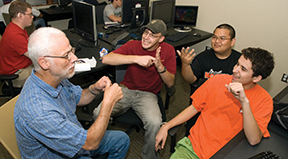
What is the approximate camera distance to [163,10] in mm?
3184

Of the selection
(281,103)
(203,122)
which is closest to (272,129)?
(281,103)

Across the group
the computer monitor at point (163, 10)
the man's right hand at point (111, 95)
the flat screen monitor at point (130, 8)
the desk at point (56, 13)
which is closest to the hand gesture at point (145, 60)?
the man's right hand at point (111, 95)

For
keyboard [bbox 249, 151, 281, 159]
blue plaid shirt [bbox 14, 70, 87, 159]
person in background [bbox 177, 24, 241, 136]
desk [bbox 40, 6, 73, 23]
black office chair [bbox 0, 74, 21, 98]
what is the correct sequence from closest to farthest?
blue plaid shirt [bbox 14, 70, 87, 159], keyboard [bbox 249, 151, 281, 159], black office chair [bbox 0, 74, 21, 98], person in background [bbox 177, 24, 241, 136], desk [bbox 40, 6, 73, 23]

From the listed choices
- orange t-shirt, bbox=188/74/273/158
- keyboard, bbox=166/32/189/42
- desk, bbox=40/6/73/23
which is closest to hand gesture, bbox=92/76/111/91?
orange t-shirt, bbox=188/74/273/158

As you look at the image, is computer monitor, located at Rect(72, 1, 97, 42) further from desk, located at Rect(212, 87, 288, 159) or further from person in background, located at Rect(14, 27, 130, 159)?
desk, located at Rect(212, 87, 288, 159)

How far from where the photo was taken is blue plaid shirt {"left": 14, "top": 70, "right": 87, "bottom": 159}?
1055 mm

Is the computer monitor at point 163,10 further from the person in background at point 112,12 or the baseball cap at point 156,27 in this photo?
the baseball cap at point 156,27

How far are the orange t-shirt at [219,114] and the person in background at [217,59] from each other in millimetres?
500

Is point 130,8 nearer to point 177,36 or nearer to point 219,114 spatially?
point 177,36

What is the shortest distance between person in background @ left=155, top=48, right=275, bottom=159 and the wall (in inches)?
75.6

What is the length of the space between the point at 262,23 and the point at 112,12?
8.00 ft

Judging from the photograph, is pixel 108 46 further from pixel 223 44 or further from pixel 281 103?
pixel 281 103

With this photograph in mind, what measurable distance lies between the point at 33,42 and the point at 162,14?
2399mm

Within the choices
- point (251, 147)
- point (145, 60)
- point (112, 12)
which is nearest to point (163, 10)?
point (112, 12)
